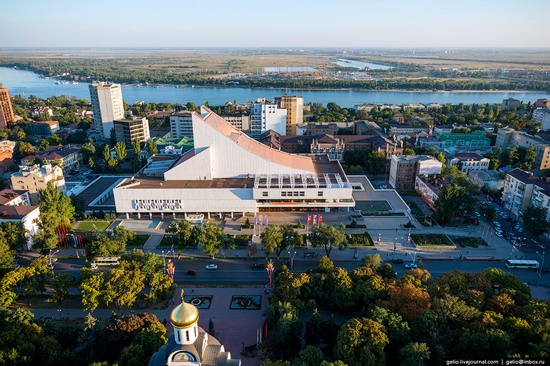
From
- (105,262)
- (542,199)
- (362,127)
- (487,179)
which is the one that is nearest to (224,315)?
(105,262)

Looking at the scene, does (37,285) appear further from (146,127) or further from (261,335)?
(146,127)

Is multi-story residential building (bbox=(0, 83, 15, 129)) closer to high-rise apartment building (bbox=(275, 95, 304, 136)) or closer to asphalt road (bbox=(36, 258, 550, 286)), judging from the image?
high-rise apartment building (bbox=(275, 95, 304, 136))

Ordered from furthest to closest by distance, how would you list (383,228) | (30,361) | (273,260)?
(383,228) → (273,260) → (30,361)

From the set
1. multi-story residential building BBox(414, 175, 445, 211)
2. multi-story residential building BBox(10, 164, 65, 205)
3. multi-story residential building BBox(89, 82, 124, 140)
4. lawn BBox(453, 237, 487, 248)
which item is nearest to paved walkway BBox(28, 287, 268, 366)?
lawn BBox(453, 237, 487, 248)

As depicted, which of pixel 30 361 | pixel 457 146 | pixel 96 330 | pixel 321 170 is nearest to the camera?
pixel 30 361

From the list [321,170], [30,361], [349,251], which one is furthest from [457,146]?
[30,361]

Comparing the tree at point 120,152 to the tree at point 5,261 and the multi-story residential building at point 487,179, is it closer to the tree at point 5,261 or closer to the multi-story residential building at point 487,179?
the tree at point 5,261

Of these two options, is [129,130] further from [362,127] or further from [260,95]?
[260,95]
